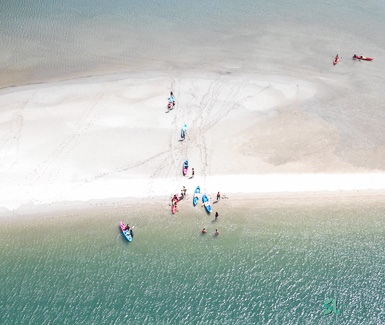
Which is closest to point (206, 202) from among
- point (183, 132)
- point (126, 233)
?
point (126, 233)

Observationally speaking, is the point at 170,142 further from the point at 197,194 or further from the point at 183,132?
the point at 197,194

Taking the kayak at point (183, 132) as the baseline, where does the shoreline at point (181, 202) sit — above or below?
below

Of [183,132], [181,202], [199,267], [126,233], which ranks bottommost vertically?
[199,267]

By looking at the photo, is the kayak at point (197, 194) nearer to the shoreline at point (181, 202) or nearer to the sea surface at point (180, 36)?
the shoreline at point (181, 202)

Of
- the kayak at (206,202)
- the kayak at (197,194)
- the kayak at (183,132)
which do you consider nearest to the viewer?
the kayak at (206,202)

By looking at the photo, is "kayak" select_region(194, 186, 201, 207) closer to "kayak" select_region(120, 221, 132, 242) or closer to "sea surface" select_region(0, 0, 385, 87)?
"kayak" select_region(120, 221, 132, 242)

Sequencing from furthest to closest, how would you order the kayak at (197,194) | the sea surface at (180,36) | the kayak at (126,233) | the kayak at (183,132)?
the sea surface at (180,36), the kayak at (183,132), the kayak at (197,194), the kayak at (126,233)

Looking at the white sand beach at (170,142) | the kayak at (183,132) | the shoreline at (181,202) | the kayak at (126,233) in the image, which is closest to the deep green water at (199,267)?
the shoreline at (181,202)

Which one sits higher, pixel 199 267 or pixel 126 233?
pixel 126 233
